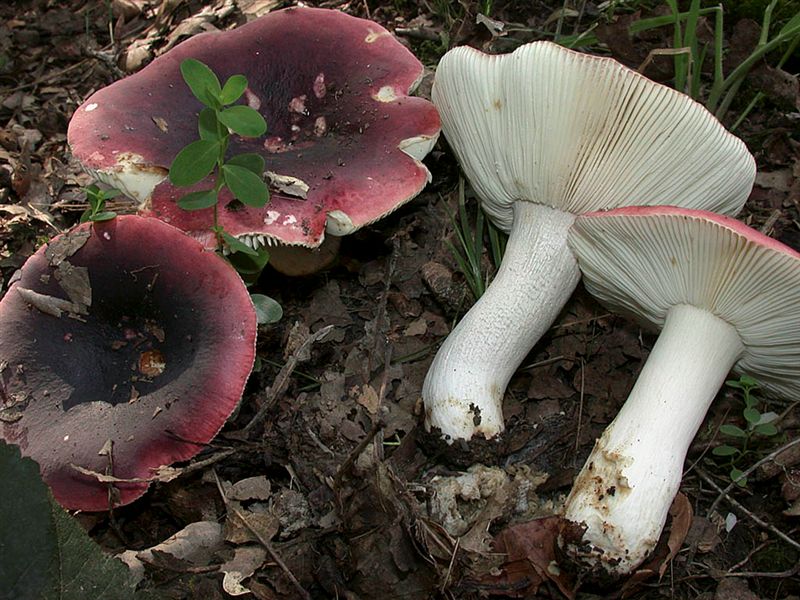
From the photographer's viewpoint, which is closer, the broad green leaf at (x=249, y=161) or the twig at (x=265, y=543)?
the twig at (x=265, y=543)

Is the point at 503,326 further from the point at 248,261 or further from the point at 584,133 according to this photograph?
the point at 248,261

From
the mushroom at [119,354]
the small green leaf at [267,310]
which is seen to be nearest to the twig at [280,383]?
the small green leaf at [267,310]

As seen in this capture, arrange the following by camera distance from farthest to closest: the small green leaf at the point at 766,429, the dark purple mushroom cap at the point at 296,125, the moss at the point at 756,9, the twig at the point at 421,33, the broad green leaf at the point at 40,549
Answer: the twig at the point at 421,33, the moss at the point at 756,9, the dark purple mushroom cap at the point at 296,125, the small green leaf at the point at 766,429, the broad green leaf at the point at 40,549

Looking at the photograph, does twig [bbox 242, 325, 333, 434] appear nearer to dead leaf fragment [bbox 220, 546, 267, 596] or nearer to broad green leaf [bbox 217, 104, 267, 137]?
dead leaf fragment [bbox 220, 546, 267, 596]

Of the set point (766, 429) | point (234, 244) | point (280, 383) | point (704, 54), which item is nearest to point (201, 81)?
point (234, 244)

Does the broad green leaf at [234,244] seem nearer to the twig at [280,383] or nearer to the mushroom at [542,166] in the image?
the twig at [280,383]

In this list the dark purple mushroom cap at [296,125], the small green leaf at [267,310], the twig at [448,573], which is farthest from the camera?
the small green leaf at [267,310]
